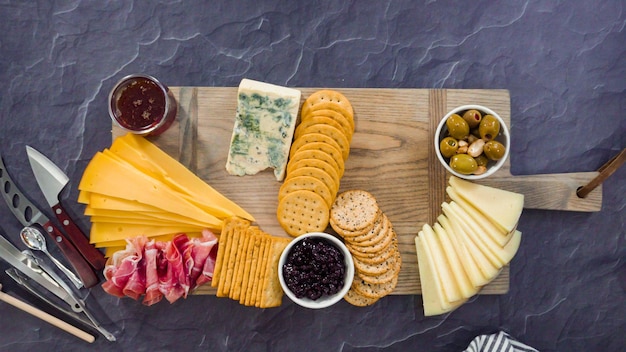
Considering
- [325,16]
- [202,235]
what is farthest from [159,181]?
[325,16]

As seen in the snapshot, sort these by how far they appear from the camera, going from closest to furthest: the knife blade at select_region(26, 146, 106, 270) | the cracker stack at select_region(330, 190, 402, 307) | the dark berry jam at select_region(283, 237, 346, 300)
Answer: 1. the dark berry jam at select_region(283, 237, 346, 300)
2. the cracker stack at select_region(330, 190, 402, 307)
3. the knife blade at select_region(26, 146, 106, 270)

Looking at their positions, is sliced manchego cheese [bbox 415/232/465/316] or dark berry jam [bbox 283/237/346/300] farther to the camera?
sliced manchego cheese [bbox 415/232/465/316]

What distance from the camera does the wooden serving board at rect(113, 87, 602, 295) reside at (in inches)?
79.4

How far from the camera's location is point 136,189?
1933 millimetres

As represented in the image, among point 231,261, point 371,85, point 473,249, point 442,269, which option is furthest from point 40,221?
point 473,249

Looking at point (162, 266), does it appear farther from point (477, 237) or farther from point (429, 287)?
point (477, 237)

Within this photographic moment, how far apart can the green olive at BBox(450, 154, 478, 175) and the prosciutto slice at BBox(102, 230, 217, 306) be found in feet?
2.92

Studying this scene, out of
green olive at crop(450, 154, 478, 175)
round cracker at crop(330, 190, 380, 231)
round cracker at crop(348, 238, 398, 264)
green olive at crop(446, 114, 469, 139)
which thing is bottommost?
round cracker at crop(348, 238, 398, 264)

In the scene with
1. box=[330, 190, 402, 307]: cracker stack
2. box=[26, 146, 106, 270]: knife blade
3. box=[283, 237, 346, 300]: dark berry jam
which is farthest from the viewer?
box=[26, 146, 106, 270]: knife blade

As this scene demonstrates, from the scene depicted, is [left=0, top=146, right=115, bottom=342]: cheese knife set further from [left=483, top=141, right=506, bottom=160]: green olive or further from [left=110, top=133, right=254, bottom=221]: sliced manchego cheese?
[left=483, top=141, right=506, bottom=160]: green olive

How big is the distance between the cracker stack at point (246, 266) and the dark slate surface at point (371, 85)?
287mm

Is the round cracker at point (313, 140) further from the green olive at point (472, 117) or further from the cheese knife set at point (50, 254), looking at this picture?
the cheese knife set at point (50, 254)

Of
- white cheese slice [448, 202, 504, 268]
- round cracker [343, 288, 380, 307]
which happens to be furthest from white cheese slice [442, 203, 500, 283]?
round cracker [343, 288, 380, 307]

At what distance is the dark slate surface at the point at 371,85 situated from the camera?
2172 mm
